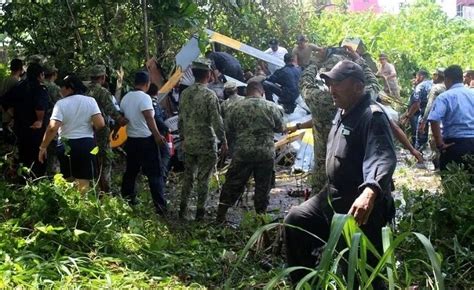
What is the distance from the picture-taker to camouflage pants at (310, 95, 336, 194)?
7246 mm

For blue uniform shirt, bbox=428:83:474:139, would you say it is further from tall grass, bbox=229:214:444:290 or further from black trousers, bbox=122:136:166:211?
Result: tall grass, bbox=229:214:444:290

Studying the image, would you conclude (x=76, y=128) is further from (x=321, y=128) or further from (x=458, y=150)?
(x=458, y=150)

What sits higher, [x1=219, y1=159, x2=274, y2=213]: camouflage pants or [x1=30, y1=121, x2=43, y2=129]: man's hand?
[x1=30, y1=121, x2=43, y2=129]: man's hand

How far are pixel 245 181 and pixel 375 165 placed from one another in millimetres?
4220

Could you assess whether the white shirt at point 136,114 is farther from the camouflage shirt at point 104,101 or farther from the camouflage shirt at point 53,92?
the camouflage shirt at point 53,92

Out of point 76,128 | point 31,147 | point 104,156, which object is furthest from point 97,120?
point 31,147

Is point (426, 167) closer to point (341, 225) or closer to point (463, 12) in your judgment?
point (341, 225)

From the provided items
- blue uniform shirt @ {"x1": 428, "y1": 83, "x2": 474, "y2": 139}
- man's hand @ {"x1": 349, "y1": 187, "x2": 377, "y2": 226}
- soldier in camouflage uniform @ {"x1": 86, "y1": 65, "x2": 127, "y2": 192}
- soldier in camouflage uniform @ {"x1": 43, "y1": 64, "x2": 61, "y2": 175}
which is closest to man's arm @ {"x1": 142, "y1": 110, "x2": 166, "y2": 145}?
soldier in camouflage uniform @ {"x1": 86, "y1": 65, "x2": 127, "y2": 192}

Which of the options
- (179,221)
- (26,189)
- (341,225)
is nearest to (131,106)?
(179,221)

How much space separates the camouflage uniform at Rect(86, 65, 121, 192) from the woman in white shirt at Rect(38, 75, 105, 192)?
26.5 inches

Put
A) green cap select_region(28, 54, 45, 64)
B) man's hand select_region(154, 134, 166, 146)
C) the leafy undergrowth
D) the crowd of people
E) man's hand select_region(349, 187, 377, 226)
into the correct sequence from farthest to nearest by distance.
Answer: green cap select_region(28, 54, 45, 64)
man's hand select_region(154, 134, 166, 146)
the crowd of people
the leafy undergrowth
man's hand select_region(349, 187, 377, 226)

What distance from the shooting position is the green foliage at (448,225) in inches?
202

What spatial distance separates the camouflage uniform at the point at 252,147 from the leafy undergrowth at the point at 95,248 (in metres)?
1.15

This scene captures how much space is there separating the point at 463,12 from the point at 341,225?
46029 millimetres
